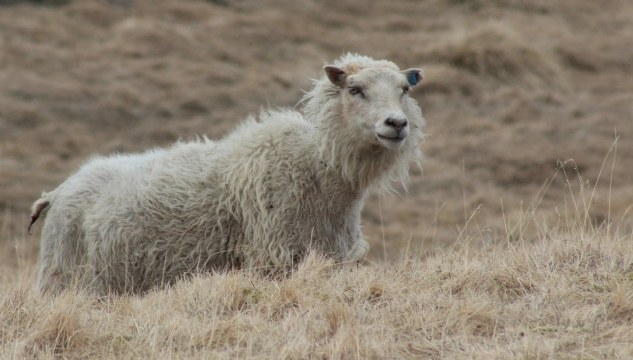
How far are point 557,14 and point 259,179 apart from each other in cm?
2186

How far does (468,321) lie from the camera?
4.48 m

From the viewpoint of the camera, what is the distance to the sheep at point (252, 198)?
623 cm

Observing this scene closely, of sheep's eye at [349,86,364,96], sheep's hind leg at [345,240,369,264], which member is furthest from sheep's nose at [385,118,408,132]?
sheep's hind leg at [345,240,369,264]

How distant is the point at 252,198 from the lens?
249 inches

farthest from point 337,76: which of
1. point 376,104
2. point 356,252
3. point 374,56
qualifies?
point 374,56

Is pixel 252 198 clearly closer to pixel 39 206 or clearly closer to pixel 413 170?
pixel 39 206

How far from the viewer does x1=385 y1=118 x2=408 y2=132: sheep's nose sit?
19.8 feet

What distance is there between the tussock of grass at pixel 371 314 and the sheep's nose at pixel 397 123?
115 centimetres

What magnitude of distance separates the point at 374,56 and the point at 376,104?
15798 mm

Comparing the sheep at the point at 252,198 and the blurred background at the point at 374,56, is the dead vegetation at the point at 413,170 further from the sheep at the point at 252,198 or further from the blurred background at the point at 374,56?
the sheep at the point at 252,198

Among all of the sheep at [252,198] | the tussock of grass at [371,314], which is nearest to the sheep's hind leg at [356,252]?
the sheep at [252,198]

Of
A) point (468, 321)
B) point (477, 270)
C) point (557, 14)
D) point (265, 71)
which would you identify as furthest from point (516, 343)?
point (557, 14)

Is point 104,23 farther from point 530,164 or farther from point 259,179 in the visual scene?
point 259,179

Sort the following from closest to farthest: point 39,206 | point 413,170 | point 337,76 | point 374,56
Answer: point 337,76 → point 39,206 → point 413,170 → point 374,56
